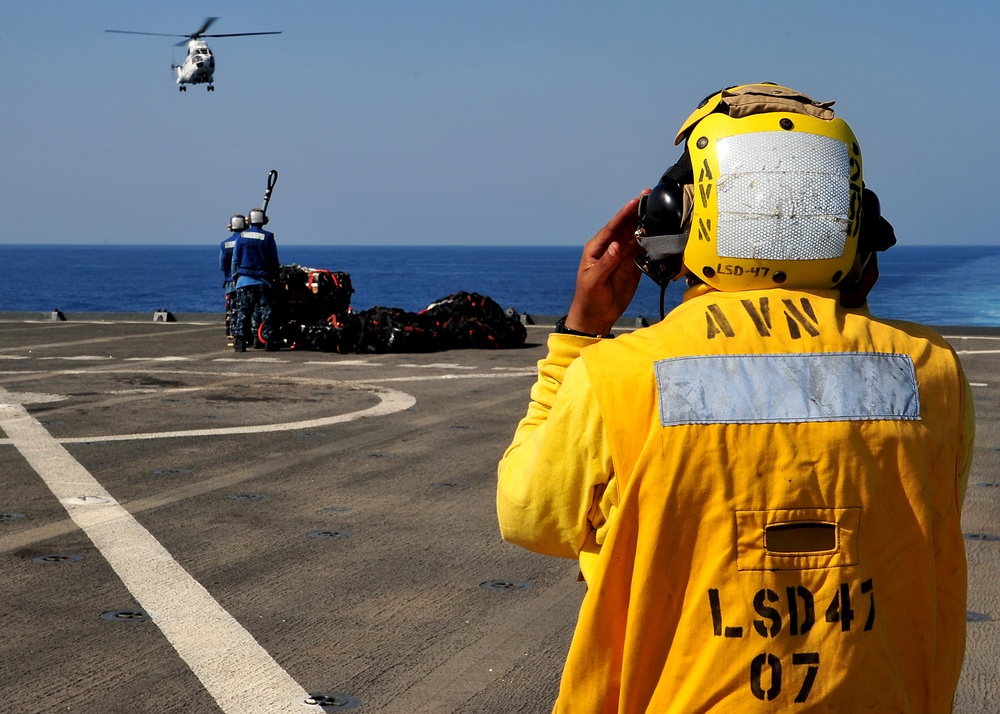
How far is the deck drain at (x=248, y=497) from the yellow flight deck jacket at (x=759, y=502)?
543 cm

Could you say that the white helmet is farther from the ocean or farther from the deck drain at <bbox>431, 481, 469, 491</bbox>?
Answer: the ocean

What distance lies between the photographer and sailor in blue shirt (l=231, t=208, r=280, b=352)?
1670cm

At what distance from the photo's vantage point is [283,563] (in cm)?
564

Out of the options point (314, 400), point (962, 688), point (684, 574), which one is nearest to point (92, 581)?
point (962, 688)

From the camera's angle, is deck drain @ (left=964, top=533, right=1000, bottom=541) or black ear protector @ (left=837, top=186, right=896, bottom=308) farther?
deck drain @ (left=964, top=533, right=1000, bottom=541)

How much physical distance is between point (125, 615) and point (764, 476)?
12.5 feet

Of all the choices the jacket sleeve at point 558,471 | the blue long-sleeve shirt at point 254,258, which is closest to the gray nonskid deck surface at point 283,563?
the jacket sleeve at point 558,471

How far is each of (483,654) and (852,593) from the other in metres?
2.88

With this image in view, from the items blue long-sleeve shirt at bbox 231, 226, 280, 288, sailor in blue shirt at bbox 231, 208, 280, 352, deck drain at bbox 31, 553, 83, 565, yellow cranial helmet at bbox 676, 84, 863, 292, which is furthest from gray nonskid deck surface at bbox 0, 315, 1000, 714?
blue long-sleeve shirt at bbox 231, 226, 280, 288

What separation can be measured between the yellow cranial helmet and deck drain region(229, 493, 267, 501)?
5.50m

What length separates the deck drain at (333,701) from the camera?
3883 millimetres

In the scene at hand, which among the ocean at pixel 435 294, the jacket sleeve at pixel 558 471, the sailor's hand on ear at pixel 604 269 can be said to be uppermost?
the sailor's hand on ear at pixel 604 269

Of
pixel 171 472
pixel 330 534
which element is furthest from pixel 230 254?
pixel 330 534

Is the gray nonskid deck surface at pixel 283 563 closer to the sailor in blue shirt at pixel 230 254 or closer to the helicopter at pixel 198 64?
the sailor in blue shirt at pixel 230 254
